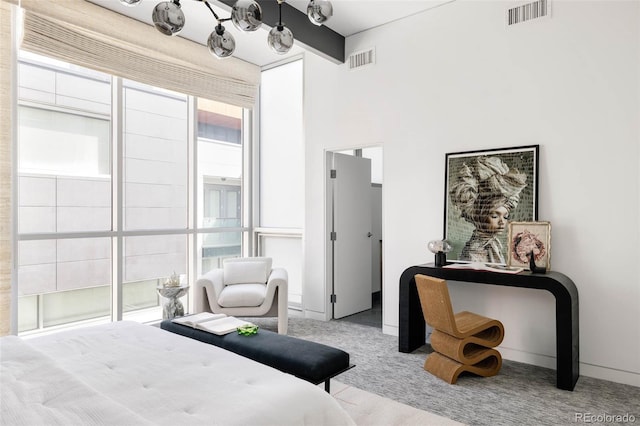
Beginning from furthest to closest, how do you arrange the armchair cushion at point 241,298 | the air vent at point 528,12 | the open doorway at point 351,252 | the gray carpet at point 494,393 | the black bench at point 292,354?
the open doorway at point 351,252 → the armchair cushion at point 241,298 → the air vent at point 528,12 → the gray carpet at point 494,393 → the black bench at point 292,354

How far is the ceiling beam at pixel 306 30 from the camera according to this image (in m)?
3.67

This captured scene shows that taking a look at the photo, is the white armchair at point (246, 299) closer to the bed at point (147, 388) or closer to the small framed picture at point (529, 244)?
the bed at point (147, 388)

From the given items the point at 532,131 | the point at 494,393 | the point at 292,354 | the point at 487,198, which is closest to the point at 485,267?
the point at 487,198

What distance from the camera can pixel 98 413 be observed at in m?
1.32

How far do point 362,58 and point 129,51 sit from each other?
8.07ft

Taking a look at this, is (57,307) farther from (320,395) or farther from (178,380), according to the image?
(320,395)

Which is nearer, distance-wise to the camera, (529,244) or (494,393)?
(494,393)

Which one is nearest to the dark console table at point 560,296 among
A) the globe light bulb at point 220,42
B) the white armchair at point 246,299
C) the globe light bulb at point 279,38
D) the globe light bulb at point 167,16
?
the white armchair at point 246,299

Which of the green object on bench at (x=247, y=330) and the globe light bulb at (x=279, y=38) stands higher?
the globe light bulb at (x=279, y=38)

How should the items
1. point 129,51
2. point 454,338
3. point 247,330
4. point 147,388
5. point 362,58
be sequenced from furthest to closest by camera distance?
point 362,58 < point 129,51 < point 454,338 < point 247,330 < point 147,388

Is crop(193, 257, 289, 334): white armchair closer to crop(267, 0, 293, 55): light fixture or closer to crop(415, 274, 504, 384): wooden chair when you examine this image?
crop(415, 274, 504, 384): wooden chair

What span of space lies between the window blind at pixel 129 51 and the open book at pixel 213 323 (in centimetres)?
267

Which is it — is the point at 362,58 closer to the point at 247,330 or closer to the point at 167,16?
the point at 167,16

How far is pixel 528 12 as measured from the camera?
3.41 metres
